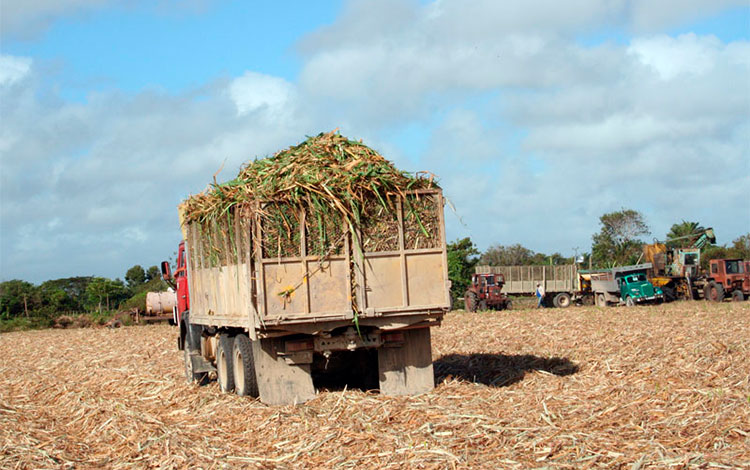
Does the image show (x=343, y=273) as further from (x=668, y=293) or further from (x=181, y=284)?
(x=668, y=293)

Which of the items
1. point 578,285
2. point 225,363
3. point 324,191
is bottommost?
point 225,363

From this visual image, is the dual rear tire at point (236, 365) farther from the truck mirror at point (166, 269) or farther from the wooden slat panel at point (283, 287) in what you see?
the truck mirror at point (166, 269)

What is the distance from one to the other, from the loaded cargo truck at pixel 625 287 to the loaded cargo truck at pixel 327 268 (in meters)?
30.3

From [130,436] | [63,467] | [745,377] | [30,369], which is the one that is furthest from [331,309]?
[30,369]

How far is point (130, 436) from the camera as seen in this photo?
9.00 meters

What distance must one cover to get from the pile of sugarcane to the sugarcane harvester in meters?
31.8

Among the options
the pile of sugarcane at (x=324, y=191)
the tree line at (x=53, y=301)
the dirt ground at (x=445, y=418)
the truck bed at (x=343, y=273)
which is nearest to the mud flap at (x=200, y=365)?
the dirt ground at (x=445, y=418)

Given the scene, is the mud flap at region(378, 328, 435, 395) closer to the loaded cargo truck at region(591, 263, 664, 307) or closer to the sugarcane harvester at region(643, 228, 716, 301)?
the loaded cargo truck at region(591, 263, 664, 307)

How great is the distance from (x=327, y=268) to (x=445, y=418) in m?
2.55

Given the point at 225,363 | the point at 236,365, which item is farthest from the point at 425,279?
the point at 225,363

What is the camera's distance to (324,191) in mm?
10273

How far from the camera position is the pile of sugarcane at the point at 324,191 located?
1021 cm

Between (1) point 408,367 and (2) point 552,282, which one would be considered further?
(2) point 552,282

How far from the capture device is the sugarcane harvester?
3962cm
